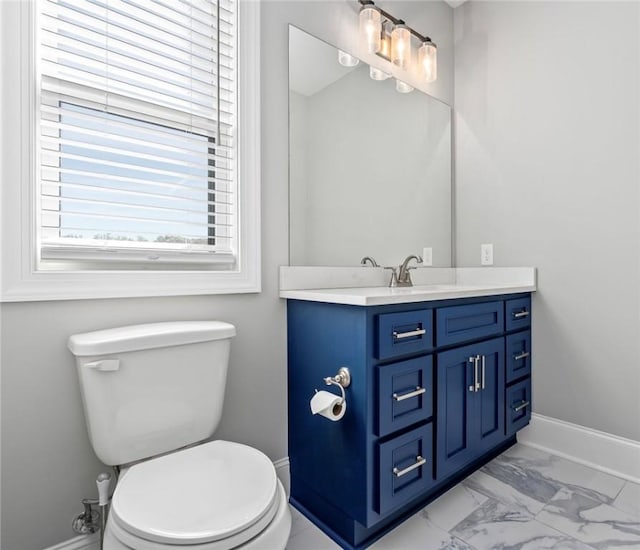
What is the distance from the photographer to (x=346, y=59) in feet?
5.99

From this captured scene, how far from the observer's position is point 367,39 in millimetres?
1852

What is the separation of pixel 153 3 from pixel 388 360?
57.3 inches

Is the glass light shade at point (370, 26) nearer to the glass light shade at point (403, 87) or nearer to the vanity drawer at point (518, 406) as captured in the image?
the glass light shade at point (403, 87)

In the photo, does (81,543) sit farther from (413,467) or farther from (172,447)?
(413,467)

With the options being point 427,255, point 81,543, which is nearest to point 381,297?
point 427,255

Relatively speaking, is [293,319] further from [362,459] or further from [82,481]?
[82,481]

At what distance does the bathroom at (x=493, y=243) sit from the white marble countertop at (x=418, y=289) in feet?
0.23

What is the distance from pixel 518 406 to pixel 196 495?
1.63 metres

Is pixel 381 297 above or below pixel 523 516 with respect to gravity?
above

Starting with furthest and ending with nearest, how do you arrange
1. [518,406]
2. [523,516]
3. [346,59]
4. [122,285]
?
[518,406] → [346,59] → [523,516] → [122,285]

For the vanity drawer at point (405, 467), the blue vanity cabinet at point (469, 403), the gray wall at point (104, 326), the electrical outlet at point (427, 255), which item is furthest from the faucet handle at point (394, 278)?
the vanity drawer at point (405, 467)

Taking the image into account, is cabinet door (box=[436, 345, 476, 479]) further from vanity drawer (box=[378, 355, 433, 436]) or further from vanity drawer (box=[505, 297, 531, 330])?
vanity drawer (box=[505, 297, 531, 330])

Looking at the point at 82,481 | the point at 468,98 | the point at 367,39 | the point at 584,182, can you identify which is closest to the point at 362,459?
the point at 82,481

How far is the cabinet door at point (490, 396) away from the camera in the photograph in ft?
5.44
